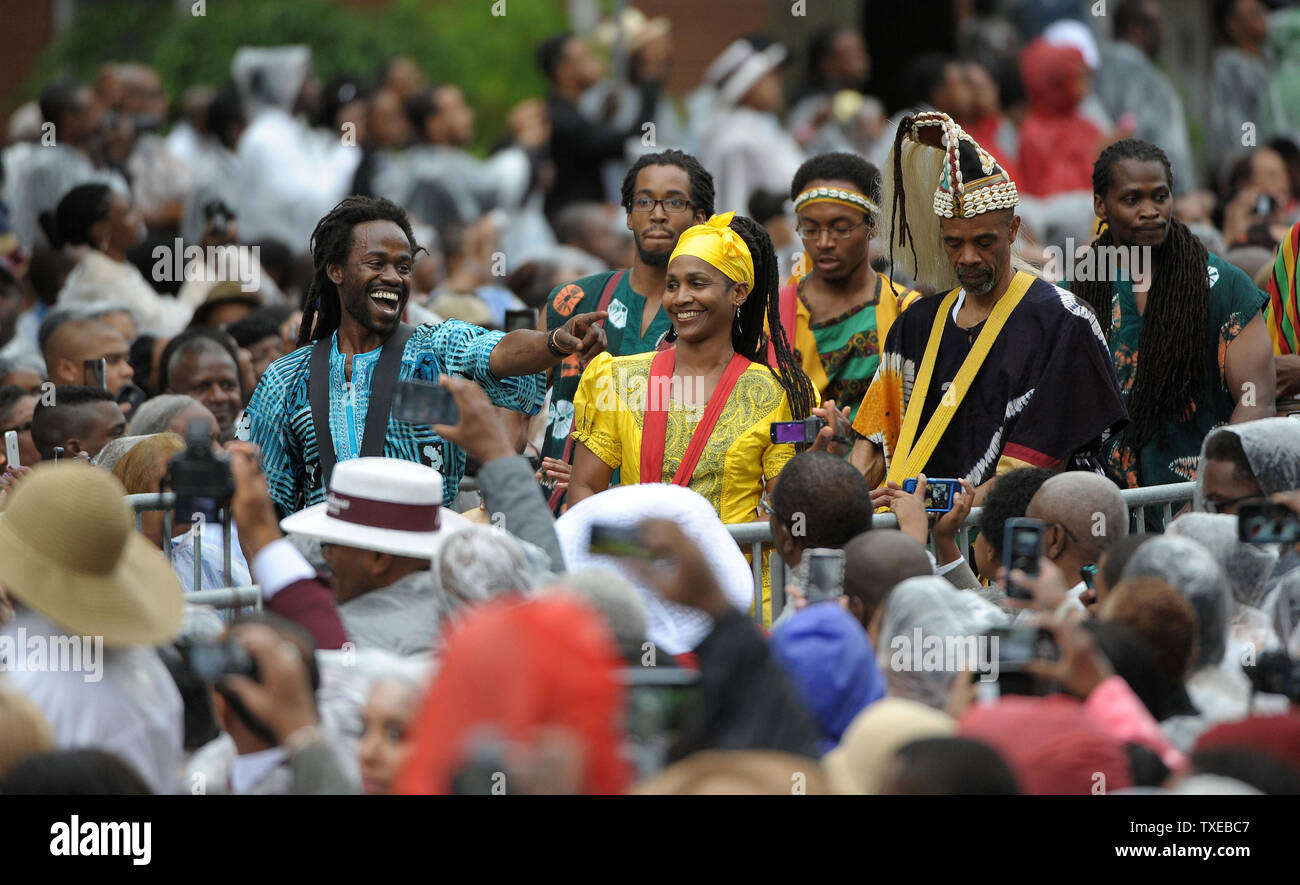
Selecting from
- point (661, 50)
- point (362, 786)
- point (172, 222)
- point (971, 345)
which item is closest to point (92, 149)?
point (172, 222)

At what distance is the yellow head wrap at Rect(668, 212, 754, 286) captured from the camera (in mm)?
7086

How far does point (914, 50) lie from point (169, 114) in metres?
7.18

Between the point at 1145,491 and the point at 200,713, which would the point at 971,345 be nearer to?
the point at 1145,491

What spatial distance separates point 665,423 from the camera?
694 cm

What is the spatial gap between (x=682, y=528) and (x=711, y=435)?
1.28 metres

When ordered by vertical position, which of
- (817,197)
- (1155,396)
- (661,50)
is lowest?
(1155,396)

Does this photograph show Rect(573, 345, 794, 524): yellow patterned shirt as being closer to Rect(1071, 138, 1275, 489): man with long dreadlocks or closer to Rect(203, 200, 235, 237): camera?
Rect(1071, 138, 1275, 489): man with long dreadlocks

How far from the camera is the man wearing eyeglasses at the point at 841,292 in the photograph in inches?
316

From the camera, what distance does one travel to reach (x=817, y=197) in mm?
8133

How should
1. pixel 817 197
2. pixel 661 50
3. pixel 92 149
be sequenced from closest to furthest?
pixel 817 197 < pixel 92 149 < pixel 661 50

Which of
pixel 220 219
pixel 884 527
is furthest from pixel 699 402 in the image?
pixel 220 219

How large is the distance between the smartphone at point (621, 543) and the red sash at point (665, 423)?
2.71 m

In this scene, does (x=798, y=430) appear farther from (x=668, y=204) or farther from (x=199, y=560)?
(x=199, y=560)

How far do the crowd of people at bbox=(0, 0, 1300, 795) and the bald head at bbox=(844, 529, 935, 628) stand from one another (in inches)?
0.4
